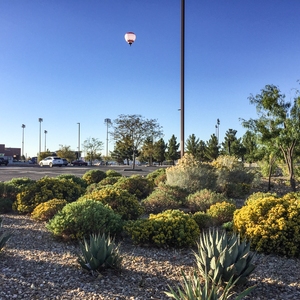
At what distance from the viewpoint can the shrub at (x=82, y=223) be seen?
5789 millimetres

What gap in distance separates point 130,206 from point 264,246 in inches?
124

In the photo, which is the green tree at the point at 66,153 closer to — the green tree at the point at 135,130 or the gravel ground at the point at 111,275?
the green tree at the point at 135,130

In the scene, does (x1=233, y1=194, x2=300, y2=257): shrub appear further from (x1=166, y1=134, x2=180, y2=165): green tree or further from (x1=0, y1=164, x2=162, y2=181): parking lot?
(x1=166, y1=134, x2=180, y2=165): green tree

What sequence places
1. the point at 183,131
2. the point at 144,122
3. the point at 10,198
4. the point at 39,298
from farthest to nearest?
the point at 144,122, the point at 183,131, the point at 10,198, the point at 39,298

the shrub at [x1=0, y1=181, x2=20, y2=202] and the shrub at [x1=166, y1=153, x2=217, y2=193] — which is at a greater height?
the shrub at [x1=166, y1=153, x2=217, y2=193]

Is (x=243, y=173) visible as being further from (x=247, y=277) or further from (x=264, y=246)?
(x=247, y=277)

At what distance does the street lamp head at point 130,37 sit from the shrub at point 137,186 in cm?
465

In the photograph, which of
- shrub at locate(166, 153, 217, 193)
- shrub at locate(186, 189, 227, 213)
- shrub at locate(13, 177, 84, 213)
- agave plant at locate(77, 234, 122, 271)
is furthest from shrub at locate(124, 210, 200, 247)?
shrub at locate(166, 153, 217, 193)

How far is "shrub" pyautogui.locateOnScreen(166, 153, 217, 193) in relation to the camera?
11617mm

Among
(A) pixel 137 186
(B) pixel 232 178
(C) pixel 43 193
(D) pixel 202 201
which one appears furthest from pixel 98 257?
(B) pixel 232 178

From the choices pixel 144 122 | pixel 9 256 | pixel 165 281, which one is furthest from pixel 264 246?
pixel 144 122

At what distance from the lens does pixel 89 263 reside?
4258mm

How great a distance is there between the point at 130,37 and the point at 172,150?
5190cm

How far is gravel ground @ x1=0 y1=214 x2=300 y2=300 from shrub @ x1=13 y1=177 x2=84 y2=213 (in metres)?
2.95
